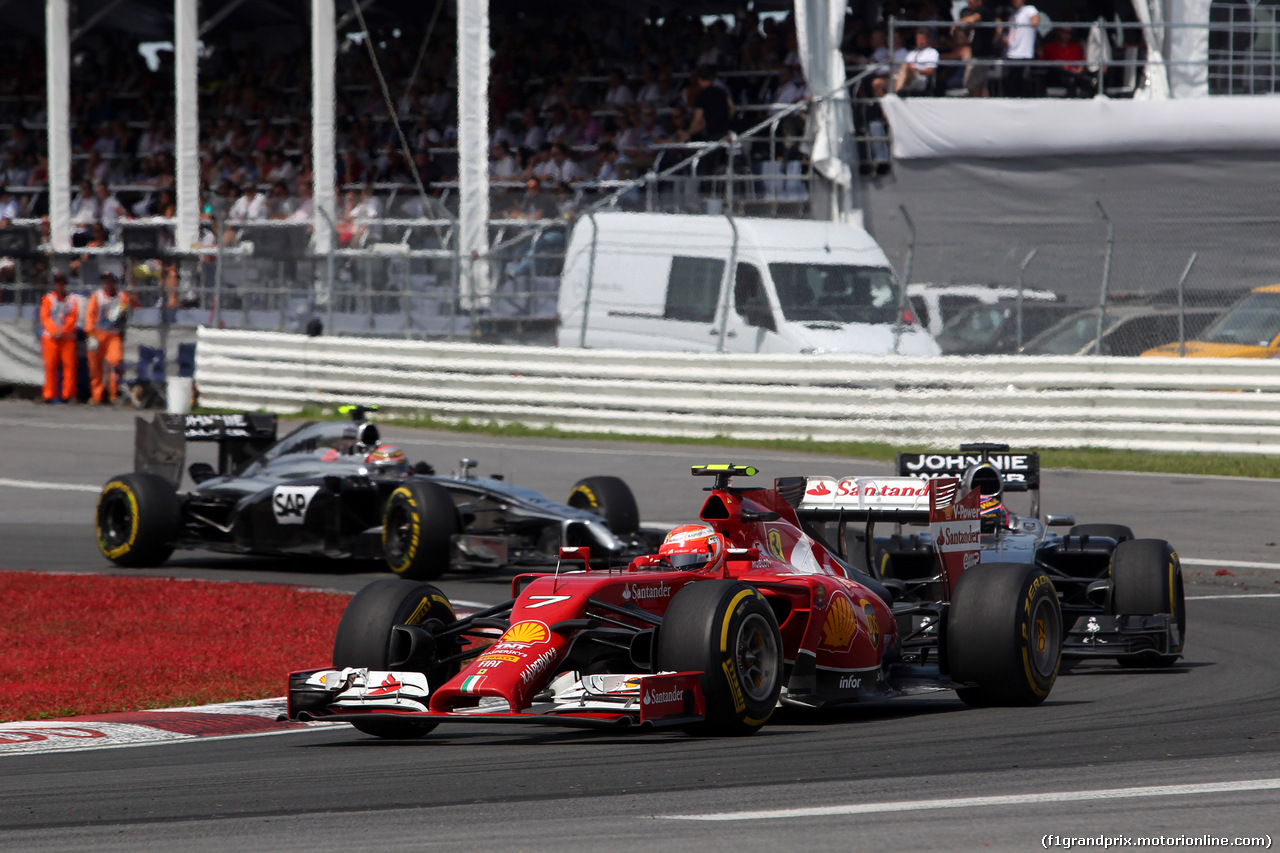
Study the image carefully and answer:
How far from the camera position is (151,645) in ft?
31.7

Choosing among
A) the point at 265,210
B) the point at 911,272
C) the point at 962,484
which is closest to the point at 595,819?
the point at 962,484

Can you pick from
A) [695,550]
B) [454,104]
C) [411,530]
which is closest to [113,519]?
[411,530]

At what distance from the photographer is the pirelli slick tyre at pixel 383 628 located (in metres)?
6.96

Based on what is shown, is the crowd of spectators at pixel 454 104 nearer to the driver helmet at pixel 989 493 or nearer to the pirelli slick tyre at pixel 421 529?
the pirelli slick tyre at pixel 421 529

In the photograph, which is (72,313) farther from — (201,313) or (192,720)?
(192,720)

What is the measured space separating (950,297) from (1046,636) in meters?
12.0

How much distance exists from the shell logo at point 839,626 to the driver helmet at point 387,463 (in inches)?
225

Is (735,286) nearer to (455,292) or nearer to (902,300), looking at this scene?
(902,300)

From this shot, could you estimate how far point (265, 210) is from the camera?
27.8 metres

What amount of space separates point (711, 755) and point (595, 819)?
3.87ft

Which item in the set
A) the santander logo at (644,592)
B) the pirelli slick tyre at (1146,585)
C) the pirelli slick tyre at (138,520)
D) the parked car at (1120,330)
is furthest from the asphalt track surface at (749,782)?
the parked car at (1120,330)

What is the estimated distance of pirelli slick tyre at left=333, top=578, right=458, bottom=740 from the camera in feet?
22.8

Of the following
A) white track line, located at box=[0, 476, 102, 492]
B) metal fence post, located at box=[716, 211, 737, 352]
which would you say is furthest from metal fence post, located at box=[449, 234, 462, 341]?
white track line, located at box=[0, 476, 102, 492]

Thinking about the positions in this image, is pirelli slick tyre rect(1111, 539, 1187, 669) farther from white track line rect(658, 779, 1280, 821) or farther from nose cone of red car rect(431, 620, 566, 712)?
nose cone of red car rect(431, 620, 566, 712)
